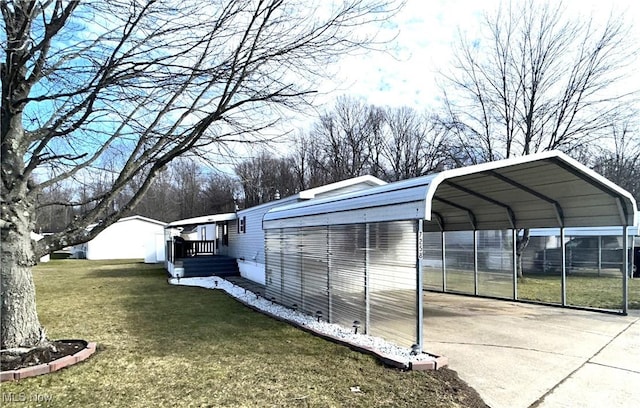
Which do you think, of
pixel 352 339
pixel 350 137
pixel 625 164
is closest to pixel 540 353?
pixel 352 339

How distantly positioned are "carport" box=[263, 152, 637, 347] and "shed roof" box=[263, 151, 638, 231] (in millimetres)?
19

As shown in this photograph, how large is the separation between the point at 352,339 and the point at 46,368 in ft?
12.6

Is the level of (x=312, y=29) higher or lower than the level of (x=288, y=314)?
higher

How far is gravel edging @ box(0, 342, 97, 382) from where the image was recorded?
15.5ft

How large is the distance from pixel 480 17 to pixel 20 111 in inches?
513

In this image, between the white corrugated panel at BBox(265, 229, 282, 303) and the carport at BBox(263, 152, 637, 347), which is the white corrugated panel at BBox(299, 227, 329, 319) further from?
the white corrugated panel at BBox(265, 229, 282, 303)

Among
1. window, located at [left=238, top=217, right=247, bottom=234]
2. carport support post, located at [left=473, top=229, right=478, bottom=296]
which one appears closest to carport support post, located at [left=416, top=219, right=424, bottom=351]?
carport support post, located at [left=473, top=229, right=478, bottom=296]

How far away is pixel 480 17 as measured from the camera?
45.7 ft

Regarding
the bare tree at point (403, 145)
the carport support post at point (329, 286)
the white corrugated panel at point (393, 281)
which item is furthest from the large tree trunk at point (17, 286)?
the bare tree at point (403, 145)

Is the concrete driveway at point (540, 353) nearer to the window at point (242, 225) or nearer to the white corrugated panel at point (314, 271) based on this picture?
the white corrugated panel at point (314, 271)

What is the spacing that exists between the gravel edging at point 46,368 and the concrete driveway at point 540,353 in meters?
4.53

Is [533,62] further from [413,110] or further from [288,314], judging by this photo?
[413,110]

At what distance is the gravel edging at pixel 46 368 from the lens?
15.5 feet

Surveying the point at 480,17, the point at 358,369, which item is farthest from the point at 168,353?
the point at 480,17
